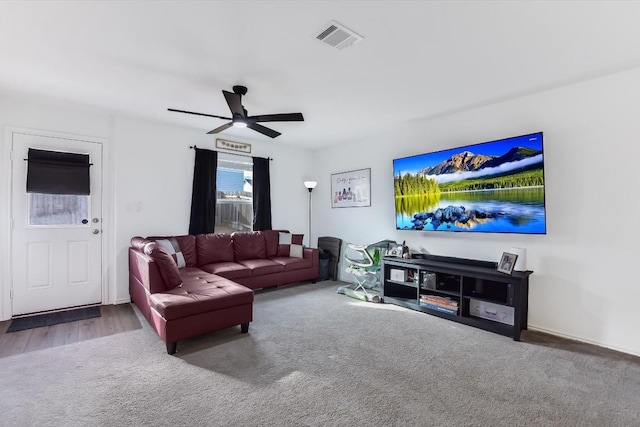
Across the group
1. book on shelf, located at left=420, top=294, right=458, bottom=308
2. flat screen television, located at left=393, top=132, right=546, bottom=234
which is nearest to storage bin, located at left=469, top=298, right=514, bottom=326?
book on shelf, located at left=420, top=294, right=458, bottom=308

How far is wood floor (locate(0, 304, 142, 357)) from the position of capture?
2852 mm

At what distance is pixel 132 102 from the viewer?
368 centimetres

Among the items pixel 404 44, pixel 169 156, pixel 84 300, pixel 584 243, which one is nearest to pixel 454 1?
pixel 404 44

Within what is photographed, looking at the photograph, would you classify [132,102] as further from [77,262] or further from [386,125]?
[386,125]

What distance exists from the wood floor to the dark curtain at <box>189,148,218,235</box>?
161 centimetres

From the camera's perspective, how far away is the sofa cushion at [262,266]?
4.57m

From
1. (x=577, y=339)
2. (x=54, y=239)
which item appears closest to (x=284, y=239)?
(x=54, y=239)

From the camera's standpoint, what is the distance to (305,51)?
2.51 metres

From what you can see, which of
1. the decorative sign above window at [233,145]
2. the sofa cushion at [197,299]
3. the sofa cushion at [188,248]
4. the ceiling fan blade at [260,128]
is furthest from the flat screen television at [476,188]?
the sofa cushion at [188,248]

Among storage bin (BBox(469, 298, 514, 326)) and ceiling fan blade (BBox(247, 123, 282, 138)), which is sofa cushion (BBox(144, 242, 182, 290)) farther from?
storage bin (BBox(469, 298, 514, 326))

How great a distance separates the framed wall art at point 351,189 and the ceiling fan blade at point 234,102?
8.55ft

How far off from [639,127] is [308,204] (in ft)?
15.8

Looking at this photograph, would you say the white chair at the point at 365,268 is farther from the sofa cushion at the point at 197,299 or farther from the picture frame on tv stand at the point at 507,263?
the sofa cushion at the point at 197,299

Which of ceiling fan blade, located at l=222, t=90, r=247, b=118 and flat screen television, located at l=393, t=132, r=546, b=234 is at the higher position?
ceiling fan blade, located at l=222, t=90, r=247, b=118
